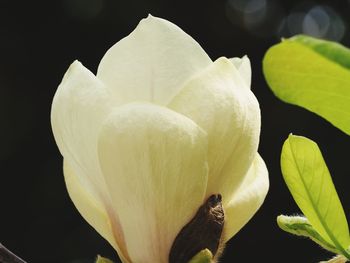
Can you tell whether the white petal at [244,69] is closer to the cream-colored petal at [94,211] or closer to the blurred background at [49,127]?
the cream-colored petal at [94,211]

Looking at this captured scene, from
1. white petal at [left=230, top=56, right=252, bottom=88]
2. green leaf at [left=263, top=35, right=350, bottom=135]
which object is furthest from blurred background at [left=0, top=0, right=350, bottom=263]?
green leaf at [left=263, top=35, right=350, bottom=135]

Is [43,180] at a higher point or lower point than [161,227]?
lower

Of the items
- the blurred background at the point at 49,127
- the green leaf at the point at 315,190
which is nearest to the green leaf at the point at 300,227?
the green leaf at the point at 315,190

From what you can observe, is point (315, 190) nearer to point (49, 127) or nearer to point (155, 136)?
point (155, 136)

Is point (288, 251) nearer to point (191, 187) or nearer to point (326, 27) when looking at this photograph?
point (326, 27)

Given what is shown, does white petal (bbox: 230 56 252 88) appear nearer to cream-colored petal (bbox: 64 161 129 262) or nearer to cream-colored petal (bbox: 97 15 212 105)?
cream-colored petal (bbox: 97 15 212 105)

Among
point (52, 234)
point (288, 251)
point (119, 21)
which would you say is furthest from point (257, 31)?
point (52, 234)
